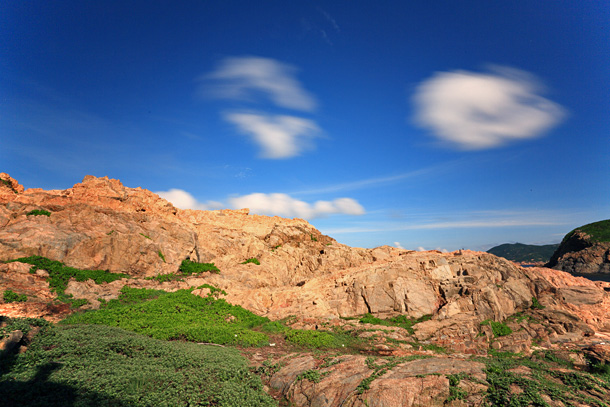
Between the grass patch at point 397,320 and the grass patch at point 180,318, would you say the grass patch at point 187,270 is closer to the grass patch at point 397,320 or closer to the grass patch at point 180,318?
the grass patch at point 180,318

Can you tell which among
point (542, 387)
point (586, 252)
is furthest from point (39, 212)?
point (586, 252)

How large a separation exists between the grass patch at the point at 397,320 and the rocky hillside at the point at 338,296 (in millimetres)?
129

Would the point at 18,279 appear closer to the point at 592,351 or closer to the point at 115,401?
the point at 115,401

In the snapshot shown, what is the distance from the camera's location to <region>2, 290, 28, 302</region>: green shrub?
16.6 metres

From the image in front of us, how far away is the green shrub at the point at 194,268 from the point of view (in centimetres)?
2831

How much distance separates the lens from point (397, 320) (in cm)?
2016

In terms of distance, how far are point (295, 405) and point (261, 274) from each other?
834 inches

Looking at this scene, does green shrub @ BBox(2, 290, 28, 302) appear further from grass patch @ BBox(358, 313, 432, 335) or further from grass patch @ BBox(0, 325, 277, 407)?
grass patch @ BBox(358, 313, 432, 335)

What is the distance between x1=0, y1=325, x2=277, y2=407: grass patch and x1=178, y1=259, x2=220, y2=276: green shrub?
16205mm

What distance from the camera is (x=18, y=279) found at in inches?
746

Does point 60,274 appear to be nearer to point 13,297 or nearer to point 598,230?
point 13,297

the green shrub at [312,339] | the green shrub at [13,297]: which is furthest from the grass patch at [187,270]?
the green shrub at [312,339]

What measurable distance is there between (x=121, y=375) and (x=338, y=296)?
1611 cm

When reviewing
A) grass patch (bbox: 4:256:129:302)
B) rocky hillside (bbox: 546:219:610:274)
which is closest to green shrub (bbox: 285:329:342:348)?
grass patch (bbox: 4:256:129:302)
